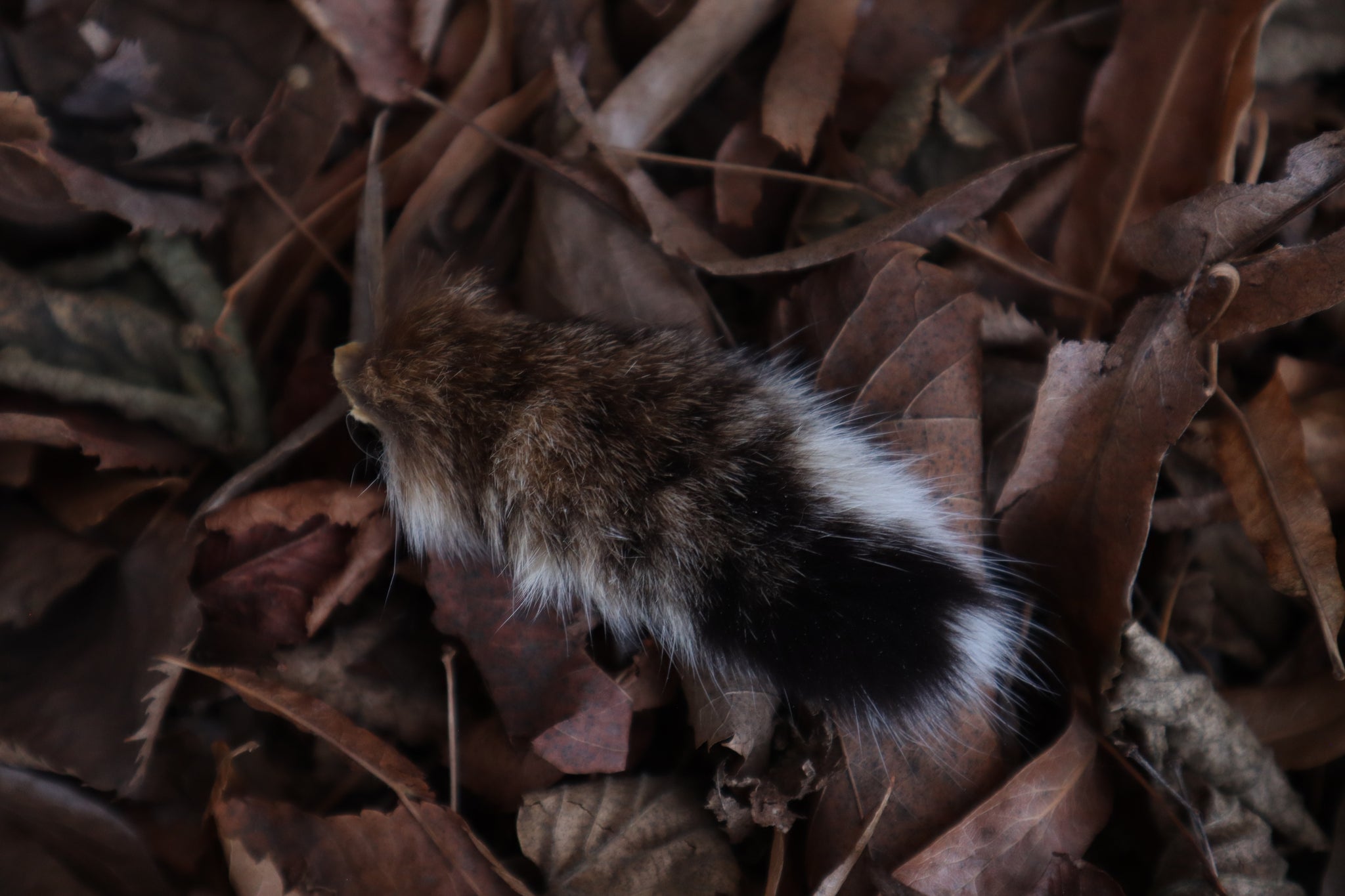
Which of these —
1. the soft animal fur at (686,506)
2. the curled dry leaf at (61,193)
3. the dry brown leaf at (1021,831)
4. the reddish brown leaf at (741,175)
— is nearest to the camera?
the soft animal fur at (686,506)

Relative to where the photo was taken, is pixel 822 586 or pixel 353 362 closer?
pixel 822 586

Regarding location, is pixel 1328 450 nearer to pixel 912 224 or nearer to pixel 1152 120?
pixel 1152 120

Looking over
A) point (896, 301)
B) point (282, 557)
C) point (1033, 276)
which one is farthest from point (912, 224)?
point (282, 557)

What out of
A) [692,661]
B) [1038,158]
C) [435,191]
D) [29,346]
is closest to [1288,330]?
[1038,158]

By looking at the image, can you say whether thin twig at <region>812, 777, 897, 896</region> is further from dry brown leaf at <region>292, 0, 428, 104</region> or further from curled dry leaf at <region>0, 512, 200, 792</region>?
dry brown leaf at <region>292, 0, 428, 104</region>

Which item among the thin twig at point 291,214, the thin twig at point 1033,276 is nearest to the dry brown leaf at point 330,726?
the thin twig at point 291,214

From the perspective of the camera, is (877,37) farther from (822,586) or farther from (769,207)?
(822,586)

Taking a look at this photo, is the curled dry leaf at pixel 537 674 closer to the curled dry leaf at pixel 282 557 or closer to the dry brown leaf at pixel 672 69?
the curled dry leaf at pixel 282 557

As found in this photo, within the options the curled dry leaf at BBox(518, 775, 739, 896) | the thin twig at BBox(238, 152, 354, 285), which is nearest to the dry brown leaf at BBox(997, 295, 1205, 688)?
the curled dry leaf at BBox(518, 775, 739, 896)
